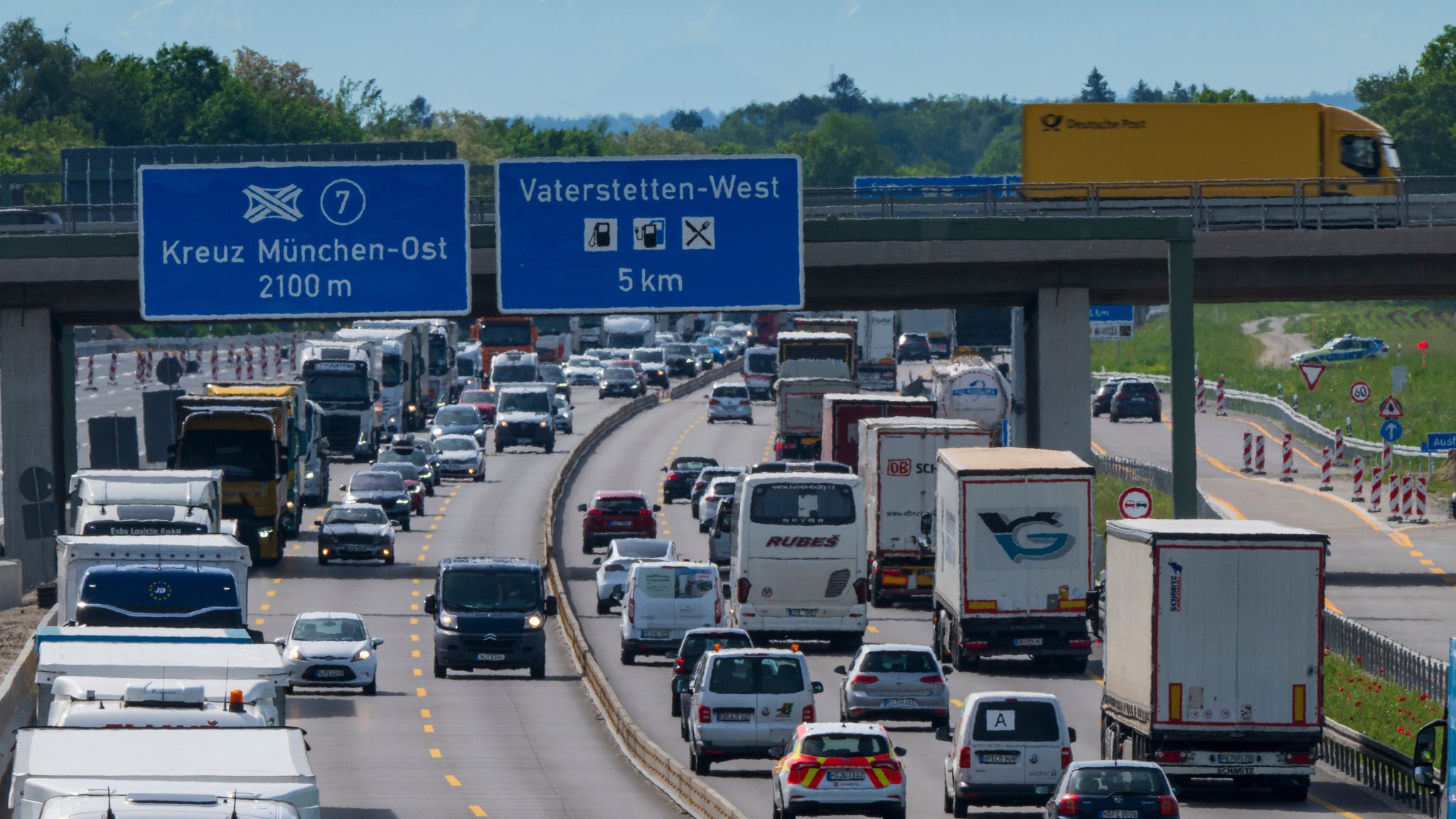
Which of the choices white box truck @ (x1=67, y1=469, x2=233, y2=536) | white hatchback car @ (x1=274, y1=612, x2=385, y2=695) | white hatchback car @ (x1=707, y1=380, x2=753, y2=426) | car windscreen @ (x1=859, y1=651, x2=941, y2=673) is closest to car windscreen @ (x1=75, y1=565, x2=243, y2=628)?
white box truck @ (x1=67, y1=469, x2=233, y2=536)

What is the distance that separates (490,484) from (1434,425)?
33843 mm

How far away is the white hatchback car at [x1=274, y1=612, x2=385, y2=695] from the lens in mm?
39656

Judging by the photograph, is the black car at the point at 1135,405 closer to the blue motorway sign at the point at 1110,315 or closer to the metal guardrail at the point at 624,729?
the blue motorway sign at the point at 1110,315

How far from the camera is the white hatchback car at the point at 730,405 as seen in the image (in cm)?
10450

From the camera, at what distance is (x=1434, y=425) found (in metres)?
83.5

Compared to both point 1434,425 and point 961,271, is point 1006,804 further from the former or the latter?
point 1434,425

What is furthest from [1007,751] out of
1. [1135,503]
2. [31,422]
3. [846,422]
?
[846,422]

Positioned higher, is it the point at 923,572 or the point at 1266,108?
the point at 1266,108

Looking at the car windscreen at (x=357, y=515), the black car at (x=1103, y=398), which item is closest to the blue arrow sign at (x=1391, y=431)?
the car windscreen at (x=357, y=515)

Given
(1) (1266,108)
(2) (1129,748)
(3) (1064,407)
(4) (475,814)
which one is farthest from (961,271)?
(4) (475,814)

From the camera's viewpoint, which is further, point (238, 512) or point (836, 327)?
point (836, 327)

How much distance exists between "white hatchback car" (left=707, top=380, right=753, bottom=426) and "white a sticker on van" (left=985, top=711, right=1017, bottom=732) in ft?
253

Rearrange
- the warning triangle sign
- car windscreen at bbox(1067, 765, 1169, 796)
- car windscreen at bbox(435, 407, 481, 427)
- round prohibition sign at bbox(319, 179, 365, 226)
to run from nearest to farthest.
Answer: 1. car windscreen at bbox(1067, 765, 1169, 796)
2. round prohibition sign at bbox(319, 179, 365, 226)
3. the warning triangle sign
4. car windscreen at bbox(435, 407, 481, 427)

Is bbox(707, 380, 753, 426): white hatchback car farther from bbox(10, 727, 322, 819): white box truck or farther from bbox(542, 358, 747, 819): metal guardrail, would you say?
bbox(10, 727, 322, 819): white box truck
